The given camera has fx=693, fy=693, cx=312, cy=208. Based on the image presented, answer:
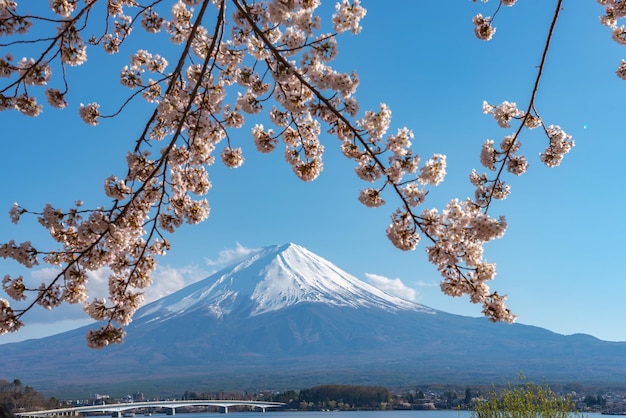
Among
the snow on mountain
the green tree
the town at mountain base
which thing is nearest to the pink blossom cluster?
the green tree

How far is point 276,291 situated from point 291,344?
→ 53.5ft

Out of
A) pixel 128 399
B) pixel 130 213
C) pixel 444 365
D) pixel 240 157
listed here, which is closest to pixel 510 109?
pixel 240 157

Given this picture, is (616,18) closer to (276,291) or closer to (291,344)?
(291,344)

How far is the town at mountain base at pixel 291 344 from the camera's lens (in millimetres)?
110500

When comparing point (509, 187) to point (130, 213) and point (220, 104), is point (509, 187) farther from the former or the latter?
point (130, 213)

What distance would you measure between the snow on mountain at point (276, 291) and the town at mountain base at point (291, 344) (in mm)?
239

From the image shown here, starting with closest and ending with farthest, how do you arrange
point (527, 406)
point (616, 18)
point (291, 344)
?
point (616, 18) → point (527, 406) → point (291, 344)

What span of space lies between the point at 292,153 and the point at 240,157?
1.59 feet

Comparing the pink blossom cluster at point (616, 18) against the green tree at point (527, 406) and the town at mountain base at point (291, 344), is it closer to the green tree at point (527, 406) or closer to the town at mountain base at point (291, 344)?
the green tree at point (527, 406)

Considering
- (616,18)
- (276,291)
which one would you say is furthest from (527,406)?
(276,291)

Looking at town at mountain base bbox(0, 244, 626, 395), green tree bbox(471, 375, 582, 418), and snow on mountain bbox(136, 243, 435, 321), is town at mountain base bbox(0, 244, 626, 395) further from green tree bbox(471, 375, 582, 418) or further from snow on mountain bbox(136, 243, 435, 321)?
green tree bbox(471, 375, 582, 418)

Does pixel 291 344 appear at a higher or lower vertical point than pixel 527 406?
higher

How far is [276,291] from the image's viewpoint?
148625 mm

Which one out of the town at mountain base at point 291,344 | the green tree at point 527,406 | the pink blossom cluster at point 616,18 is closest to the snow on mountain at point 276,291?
the town at mountain base at point 291,344
